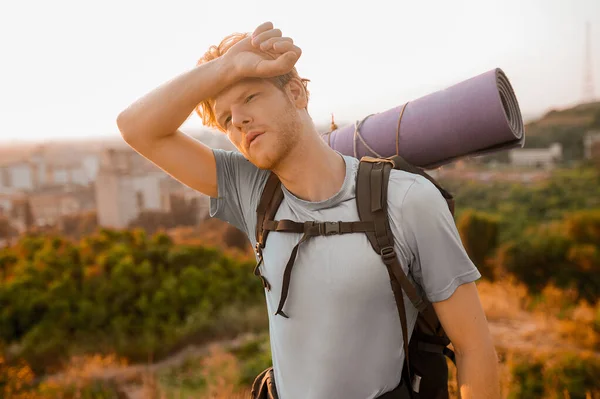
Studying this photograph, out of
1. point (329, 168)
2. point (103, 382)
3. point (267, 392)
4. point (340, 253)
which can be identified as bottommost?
point (103, 382)

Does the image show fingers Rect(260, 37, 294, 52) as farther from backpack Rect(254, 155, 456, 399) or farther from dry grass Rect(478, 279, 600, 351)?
dry grass Rect(478, 279, 600, 351)

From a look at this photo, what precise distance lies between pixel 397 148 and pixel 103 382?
18.1 feet

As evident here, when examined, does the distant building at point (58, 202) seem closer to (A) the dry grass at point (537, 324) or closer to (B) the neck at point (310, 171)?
(A) the dry grass at point (537, 324)

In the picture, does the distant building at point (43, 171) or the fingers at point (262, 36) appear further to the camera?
the distant building at point (43, 171)

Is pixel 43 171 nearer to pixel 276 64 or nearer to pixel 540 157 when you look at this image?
pixel 276 64

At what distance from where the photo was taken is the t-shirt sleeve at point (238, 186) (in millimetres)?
1484

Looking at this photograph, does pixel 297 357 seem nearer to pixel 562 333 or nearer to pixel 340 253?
pixel 340 253

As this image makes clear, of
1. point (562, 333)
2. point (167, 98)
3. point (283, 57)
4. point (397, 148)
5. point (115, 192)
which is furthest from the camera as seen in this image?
point (115, 192)

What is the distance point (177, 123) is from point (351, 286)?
679mm

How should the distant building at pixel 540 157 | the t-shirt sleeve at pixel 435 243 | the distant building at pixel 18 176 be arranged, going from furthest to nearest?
the distant building at pixel 540 157, the distant building at pixel 18 176, the t-shirt sleeve at pixel 435 243

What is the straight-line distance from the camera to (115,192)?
Answer: 508 inches

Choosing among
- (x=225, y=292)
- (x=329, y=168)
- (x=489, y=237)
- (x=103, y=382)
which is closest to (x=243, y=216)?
(x=329, y=168)

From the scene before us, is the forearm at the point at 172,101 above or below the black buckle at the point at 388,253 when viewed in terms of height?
above

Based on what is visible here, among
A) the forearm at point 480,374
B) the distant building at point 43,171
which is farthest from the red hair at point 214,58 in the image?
the distant building at point 43,171
